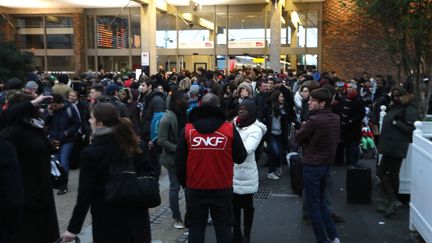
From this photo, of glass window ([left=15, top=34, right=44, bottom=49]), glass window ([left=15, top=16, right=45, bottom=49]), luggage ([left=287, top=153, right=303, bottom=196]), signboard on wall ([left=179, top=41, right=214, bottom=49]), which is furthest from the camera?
glass window ([left=15, top=34, right=44, bottom=49])

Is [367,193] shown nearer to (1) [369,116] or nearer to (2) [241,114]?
(2) [241,114]

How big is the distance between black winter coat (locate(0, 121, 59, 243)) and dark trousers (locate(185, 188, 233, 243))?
134cm

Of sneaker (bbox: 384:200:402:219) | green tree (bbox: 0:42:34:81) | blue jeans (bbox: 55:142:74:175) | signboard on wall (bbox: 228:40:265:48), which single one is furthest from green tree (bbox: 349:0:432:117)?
signboard on wall (bbox: 228:40:265:48)

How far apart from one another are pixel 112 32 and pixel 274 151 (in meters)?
20.4

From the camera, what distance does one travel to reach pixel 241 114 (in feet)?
17.0

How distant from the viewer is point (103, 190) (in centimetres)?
343

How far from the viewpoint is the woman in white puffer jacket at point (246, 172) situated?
16.4 feet

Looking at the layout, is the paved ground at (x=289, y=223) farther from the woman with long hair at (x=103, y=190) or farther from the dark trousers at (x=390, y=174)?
the woman with long hair at (x=103, y=190)

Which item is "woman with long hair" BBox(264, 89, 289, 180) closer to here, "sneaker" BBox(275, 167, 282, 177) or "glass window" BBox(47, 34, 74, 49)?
"sneaker" BBox(275, 167, 282, 177)

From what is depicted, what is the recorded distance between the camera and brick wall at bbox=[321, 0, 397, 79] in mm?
22297

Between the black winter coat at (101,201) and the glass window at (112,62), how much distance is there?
79.3ft

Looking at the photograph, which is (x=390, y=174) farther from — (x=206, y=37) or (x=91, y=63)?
(x=91, y=63)

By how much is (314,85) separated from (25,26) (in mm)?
23963

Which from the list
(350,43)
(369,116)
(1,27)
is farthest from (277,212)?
(1,27)
